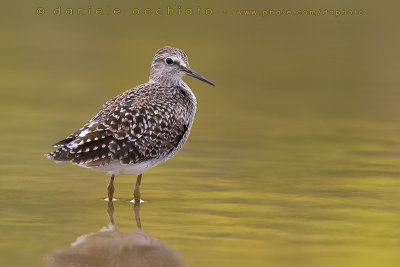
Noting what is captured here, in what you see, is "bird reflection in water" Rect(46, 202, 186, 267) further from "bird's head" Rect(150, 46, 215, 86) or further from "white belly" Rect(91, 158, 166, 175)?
"bird's head" Rect(150, 46, 215, 86)

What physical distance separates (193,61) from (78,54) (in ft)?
8.84

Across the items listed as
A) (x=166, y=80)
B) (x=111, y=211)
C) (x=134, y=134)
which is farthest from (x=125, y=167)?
(x=166, y=80)

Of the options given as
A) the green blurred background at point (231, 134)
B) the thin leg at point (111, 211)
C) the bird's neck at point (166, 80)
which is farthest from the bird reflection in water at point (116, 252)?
the bird's neck at point (166, 80)

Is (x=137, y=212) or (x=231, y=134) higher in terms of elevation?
(x=231, y=134)

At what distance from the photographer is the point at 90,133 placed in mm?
11547

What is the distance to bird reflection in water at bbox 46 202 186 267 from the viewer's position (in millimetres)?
9211

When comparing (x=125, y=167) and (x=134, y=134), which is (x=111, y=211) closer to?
(x=125, y=167)

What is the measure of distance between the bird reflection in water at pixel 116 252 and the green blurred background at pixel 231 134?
5.6 inches

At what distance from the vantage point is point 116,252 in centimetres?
962

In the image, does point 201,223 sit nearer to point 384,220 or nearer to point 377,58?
point 384,220

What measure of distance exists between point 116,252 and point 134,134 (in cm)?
249

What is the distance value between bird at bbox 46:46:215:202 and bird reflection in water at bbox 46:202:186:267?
1.21 m

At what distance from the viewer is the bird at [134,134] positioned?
11.4m

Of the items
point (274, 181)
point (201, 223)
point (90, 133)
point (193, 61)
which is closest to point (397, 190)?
point (274, 181)
